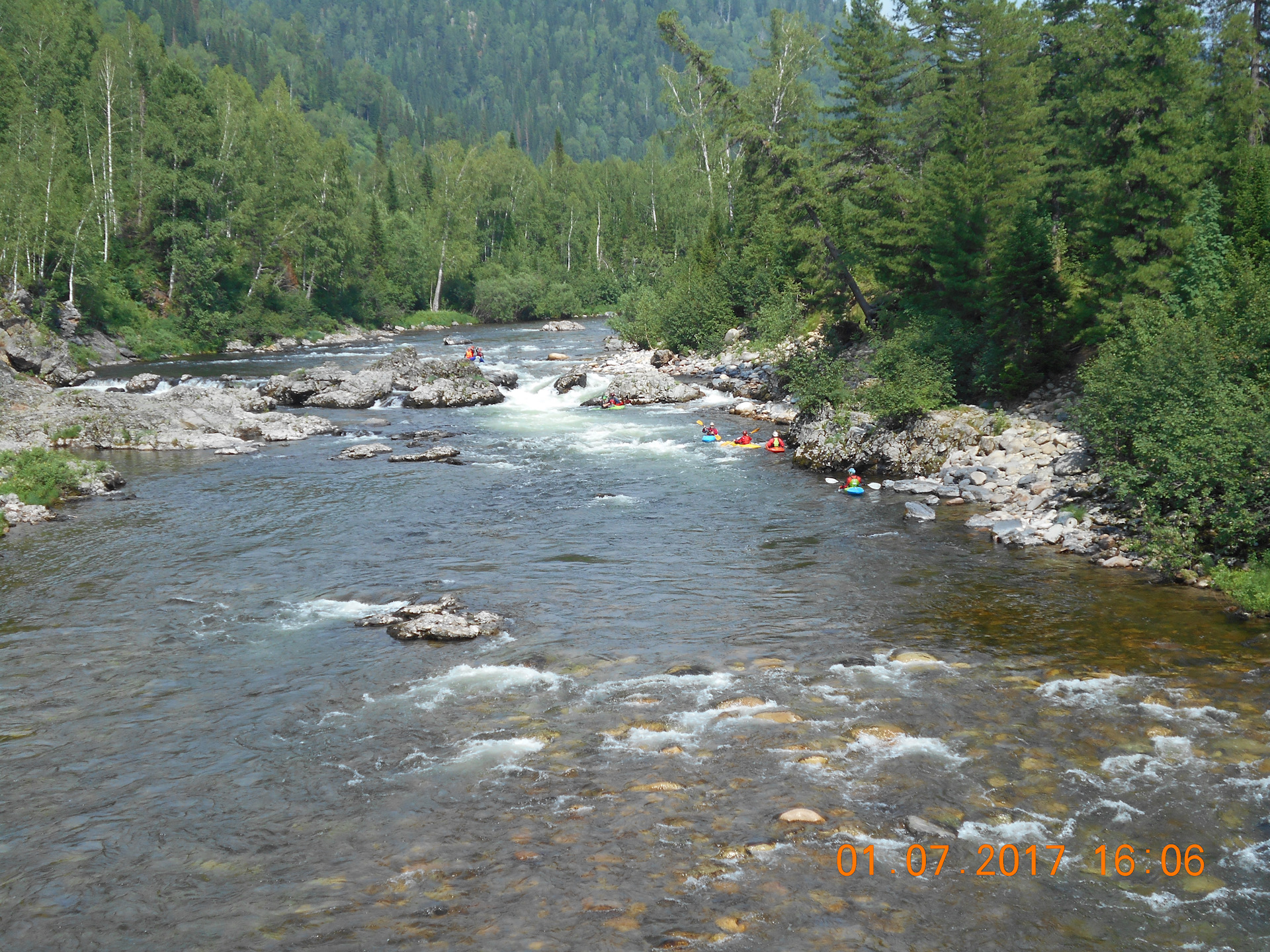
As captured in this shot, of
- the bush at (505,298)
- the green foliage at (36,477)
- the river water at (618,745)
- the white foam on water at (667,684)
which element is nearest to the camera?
the river water at (618,745)

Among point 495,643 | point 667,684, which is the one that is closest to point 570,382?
point 495,643

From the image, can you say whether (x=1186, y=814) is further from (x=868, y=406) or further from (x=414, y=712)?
(x=868, y=406)

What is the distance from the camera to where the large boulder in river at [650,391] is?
40844mm

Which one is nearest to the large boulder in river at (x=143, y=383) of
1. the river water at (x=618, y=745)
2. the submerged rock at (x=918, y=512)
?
the river water at (x=618, y=745)

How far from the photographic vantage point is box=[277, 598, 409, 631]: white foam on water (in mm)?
15523

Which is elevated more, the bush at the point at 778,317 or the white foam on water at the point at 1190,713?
the bush at the point at 778,317

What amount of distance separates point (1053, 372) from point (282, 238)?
61.8 m

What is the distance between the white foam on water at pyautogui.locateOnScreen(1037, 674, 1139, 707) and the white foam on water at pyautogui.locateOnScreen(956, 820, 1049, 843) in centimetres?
331

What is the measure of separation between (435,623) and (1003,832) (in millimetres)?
9366

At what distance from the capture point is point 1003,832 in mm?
9125

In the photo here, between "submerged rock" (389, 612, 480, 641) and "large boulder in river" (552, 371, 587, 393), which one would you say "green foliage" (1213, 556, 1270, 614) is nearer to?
"submerged rock" (389, 612, 480, 641)

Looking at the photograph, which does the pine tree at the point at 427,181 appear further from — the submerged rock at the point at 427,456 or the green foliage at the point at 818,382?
the green foliage at the point at 818,382

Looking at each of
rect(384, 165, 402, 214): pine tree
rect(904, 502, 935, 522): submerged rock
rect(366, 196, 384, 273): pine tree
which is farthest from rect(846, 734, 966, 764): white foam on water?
rect(384, 165, 402, 214): pine tree
